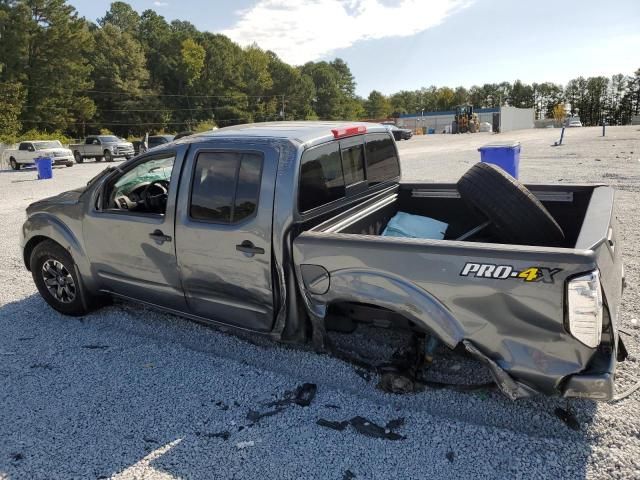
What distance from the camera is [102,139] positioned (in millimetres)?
31828

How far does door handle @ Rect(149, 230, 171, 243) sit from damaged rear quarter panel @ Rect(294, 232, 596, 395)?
4.57 feet

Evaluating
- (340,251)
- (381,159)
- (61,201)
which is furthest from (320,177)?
(61,201)

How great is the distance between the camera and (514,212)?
3121 millimetres

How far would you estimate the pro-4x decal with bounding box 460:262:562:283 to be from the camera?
2.33 metres

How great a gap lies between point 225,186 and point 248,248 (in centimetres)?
53

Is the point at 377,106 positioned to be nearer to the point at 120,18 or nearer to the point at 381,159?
the point at 120,18

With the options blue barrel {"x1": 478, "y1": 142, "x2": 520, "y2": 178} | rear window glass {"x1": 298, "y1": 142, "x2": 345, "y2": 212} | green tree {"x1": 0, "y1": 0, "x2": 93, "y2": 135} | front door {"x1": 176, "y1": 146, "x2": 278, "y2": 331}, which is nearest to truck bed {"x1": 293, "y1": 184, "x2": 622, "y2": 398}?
rear window glass {"x1": 298, "y1": 142, "x2": 345, "y2": 212}

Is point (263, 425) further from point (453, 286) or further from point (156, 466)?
point (453, 286)

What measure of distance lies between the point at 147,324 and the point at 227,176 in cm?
187

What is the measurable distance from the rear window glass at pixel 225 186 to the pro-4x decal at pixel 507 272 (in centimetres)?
155

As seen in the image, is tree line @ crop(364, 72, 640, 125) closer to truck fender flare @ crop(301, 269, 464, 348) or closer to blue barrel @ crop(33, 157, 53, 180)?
blue barrel @ crop(33, 157, 53, 180)

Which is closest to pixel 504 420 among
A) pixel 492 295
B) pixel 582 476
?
pixel 582 476

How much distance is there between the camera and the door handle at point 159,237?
3779mm

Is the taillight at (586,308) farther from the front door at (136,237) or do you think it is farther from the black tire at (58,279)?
the black tire at (58,279)
